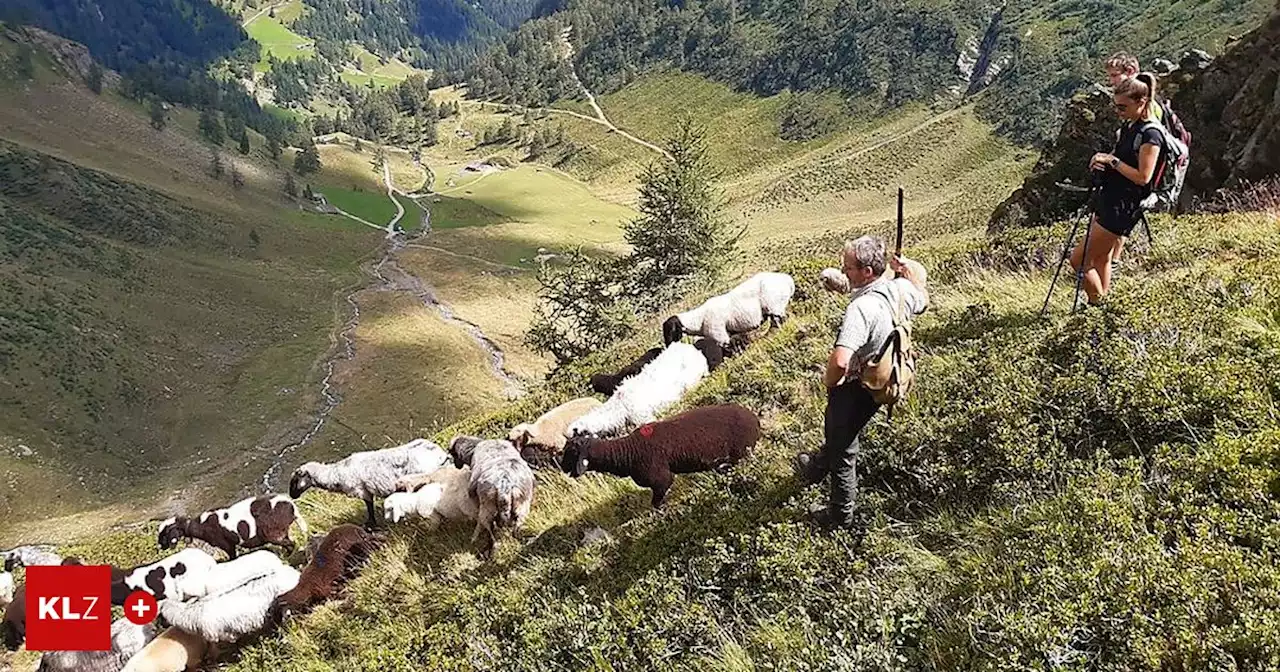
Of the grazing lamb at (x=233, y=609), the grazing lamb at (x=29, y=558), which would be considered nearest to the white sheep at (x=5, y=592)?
the grazing lamb at (x=29, y=558)

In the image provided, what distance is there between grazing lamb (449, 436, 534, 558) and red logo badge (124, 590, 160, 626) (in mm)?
5311

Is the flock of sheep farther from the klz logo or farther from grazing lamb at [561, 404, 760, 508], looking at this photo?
the klz logo

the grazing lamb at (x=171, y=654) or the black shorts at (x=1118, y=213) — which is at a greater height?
the black shorts at (x=1118, y=213)

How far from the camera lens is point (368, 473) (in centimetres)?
1109

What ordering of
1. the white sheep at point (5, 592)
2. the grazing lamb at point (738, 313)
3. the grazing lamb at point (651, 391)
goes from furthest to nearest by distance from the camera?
the white sheep at point (5, 592), the grazing lamb at point (738, 313), the grazing lamb at point (651, 391)

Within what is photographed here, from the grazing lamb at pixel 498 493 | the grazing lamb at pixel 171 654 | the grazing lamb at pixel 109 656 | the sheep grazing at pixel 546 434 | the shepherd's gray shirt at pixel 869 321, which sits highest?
the shepherd's gray shirt at pixel 869 321

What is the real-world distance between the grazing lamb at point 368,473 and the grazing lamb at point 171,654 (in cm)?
268

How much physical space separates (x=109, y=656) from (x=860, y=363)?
32.0ft

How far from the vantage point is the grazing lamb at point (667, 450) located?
8.02 meters

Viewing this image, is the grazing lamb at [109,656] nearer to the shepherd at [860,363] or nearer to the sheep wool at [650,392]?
the sheep wool at [650,392]

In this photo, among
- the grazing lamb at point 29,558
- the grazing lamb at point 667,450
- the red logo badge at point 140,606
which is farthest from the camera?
the grazing lamb at point 29,558

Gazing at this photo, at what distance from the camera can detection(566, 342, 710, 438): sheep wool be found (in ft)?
33.5

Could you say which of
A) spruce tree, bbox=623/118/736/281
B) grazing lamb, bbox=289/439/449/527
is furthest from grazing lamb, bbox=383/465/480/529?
spruce tree, bbox=623/118/736/281

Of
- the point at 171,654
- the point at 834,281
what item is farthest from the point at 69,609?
the point at 834,281
